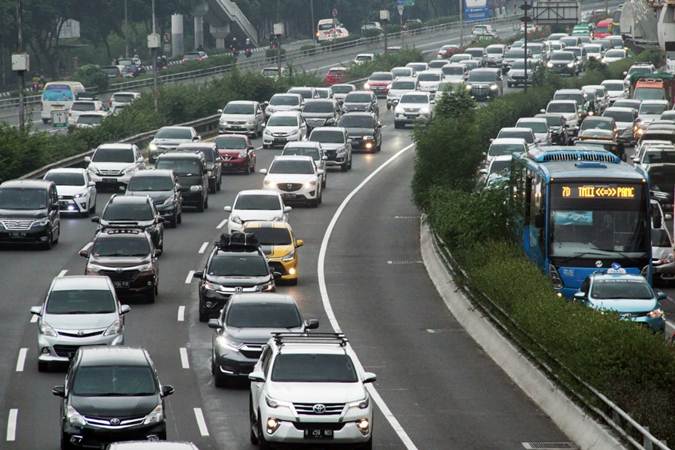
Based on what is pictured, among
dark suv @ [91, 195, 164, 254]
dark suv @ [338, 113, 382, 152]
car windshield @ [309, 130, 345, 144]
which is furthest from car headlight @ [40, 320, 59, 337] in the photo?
dark suv @ [338, 113, 382, 152]

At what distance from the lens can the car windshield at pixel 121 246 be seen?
133 feet

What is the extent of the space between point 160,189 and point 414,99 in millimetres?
37342

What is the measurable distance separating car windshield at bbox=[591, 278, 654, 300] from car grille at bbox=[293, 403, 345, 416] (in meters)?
12.7

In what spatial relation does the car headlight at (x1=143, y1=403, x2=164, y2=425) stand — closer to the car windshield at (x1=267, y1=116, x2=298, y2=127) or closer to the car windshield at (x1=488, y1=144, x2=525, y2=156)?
the car windshield at (x1=488, y1=144, x2=525, y2=156)

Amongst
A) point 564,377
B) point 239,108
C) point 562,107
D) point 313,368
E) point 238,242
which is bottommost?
point 564,377

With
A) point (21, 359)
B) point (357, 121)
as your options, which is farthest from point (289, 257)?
point (357, 121)

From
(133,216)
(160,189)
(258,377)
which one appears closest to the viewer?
(258,377)

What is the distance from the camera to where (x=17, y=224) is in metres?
47.6

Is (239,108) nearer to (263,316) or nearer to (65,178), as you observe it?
(65,178)

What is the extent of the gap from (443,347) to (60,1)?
344 feet

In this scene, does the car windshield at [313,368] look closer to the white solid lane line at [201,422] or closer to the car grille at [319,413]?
the car grille at [319,413]

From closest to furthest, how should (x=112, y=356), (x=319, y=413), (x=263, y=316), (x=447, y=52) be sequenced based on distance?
1. (x=319, y=413)
2. (x=112, y=356)
3. (x=263, y=316)
4. (x=447, y=52)

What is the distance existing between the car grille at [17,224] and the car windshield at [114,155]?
12.4m

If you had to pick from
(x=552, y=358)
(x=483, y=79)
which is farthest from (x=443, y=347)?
(x=483, y=79)
